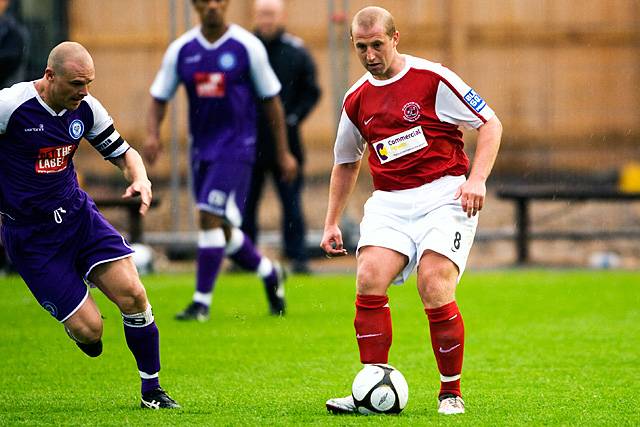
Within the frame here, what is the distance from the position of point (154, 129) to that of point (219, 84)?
1.87ft

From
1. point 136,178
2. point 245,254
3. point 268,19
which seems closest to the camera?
point 136,178

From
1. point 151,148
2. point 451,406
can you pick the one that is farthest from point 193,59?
point 451,406

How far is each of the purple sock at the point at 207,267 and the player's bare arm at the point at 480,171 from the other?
3.87 meters

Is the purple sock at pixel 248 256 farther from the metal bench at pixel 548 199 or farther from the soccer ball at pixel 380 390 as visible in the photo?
the metal bench at pixel 548 199

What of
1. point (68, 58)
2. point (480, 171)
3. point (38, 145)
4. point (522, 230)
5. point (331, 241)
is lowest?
point (522, 230)

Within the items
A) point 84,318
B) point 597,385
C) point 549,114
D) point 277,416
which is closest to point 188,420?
point 277,416

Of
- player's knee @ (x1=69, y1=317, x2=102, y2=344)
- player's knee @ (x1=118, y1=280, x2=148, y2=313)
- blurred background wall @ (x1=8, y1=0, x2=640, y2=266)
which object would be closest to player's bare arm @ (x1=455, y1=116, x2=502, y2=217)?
player's knee @ (x1=118, y1=280, x2=148, y2=313)

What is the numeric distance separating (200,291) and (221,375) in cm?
231

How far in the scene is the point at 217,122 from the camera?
9680 mm

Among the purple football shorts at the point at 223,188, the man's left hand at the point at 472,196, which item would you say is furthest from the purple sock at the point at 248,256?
the man's left hand at the point at 472,196

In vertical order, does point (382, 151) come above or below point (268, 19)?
above

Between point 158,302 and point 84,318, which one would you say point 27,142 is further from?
point 158,302

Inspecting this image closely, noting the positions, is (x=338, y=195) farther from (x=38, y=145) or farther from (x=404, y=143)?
(x=38, y=145)

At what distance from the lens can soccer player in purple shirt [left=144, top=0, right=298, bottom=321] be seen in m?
9.54
